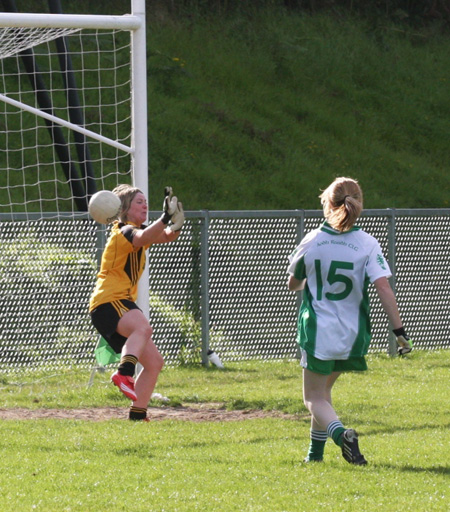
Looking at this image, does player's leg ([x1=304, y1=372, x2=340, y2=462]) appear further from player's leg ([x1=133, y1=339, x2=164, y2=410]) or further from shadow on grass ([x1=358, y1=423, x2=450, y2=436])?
player's leg ([x1=133, y1=339, x2=164, y2=410])

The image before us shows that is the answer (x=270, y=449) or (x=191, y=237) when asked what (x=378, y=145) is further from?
(x=270, y=449)

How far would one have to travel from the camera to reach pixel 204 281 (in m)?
12.5

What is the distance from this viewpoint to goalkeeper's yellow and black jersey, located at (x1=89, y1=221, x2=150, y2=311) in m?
8.06

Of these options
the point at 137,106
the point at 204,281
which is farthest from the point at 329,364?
the point at 204,281

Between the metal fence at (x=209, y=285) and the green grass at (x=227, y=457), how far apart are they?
1.20 meters

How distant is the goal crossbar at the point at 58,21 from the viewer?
29.7ft

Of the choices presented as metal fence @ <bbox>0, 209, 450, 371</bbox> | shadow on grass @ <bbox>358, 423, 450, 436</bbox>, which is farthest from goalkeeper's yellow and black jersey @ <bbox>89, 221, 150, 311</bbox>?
metal fence @ <bbox>0, 209, 450, 371</bbox>

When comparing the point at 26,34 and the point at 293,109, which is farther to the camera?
the point at 293,109

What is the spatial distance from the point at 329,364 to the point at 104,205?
2675 millimetres

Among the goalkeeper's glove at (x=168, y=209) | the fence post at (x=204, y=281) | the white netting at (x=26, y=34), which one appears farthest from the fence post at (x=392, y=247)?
the goalkeeper's glove at (x=168, y=209)

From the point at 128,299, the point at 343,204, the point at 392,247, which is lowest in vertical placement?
the point at 392,247

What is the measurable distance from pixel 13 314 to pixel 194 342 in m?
2.27

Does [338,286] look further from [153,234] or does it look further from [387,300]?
[153,234]

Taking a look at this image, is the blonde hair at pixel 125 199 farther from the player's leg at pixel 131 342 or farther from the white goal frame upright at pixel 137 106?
the white goal frame upright at pixel 137 106
